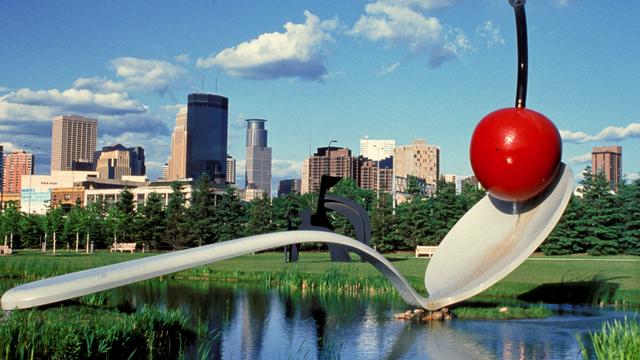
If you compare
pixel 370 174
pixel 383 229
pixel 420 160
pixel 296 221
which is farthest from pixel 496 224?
pixel 370 174

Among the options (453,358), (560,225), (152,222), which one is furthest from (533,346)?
(152,222)

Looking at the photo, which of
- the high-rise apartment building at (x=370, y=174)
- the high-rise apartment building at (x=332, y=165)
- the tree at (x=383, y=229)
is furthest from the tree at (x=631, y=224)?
the high-rise apartment building at (x=370, y=174)

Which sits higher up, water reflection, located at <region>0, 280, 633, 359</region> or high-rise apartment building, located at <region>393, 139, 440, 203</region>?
high-rise apartment building, located at <region>393, 139, 440, 203</region>

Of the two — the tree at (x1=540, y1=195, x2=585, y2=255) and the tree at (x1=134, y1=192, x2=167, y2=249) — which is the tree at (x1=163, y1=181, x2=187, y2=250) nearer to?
the tree at (x1=134, y1=192, x2=167, y2=249)

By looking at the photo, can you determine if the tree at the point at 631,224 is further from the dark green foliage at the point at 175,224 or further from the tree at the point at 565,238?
the dark green foliage at the point at 175,224

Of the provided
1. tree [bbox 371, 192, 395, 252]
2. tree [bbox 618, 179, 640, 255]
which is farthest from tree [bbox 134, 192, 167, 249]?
tree [bbox 618, 179, 640, 255]

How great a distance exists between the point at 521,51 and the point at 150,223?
30.3 m

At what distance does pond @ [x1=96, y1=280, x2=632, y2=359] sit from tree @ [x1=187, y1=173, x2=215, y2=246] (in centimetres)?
2433

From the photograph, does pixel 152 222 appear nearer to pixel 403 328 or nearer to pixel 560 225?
pixel 560 225

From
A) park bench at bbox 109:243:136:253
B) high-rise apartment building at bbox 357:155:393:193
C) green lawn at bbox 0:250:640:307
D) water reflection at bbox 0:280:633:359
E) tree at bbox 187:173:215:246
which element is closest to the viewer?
water reflection at bbox 0:280:633:359

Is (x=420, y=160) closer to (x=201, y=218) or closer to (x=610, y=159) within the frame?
(x=610, y=159)

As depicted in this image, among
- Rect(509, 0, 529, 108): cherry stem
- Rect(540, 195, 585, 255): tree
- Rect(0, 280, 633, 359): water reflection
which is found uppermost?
Rect(509, 0, 529, 108): cherry stem

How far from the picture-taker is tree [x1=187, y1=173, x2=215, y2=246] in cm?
4072

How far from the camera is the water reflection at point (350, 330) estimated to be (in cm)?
995
